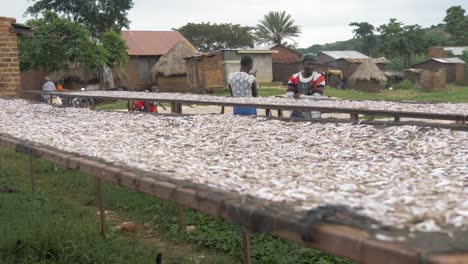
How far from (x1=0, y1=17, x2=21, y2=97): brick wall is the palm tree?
43.5 meters

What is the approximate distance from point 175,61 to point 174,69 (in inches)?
18.7

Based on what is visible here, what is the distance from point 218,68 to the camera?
25.2m

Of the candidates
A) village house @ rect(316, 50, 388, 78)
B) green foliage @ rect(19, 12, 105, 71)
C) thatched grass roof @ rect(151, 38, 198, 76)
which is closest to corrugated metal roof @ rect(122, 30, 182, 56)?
thatched grass roof @ rect(151, 38, 198, 76)

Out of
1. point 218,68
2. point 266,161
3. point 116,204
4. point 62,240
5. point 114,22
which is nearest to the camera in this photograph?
point 266,161

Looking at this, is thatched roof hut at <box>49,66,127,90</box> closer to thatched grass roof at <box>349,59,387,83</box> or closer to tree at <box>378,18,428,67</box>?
thatched grass roof at <box>349,59,387,83</box>

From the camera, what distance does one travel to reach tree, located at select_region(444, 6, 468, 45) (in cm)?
4622

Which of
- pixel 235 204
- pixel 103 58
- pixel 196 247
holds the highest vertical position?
pixel 103 58

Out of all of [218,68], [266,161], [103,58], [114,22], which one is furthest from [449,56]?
[266,161]

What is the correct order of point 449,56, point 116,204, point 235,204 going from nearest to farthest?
point 235,204, point 116,204, point 449,56

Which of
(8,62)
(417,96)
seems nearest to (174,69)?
(417,96)

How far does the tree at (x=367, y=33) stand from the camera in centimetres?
5357

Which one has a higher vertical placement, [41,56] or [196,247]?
[41,56]

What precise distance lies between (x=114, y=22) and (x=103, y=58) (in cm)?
828

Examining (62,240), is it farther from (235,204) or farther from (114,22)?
(114,22)
